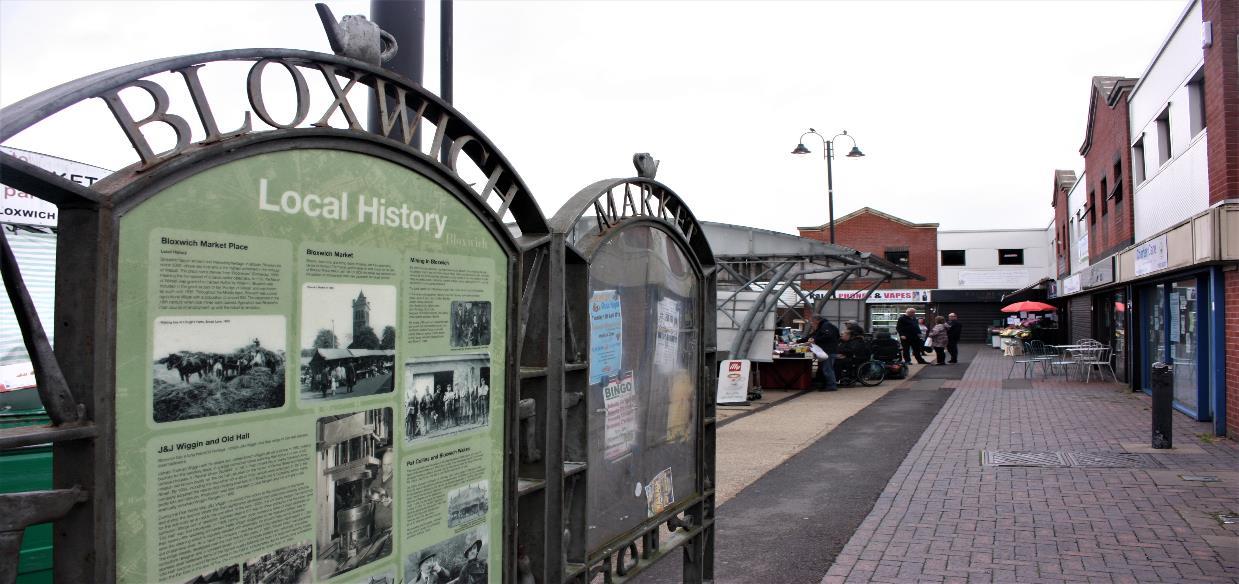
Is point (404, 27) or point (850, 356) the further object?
point (850, 356)

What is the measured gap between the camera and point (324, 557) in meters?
2.58

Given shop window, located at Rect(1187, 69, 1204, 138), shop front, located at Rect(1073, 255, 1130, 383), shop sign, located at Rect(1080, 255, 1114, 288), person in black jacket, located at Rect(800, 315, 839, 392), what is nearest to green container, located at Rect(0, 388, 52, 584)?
shop window, located at Rect(1187, 69, 1204, 138)

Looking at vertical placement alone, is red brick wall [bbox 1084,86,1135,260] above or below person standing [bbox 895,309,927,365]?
above

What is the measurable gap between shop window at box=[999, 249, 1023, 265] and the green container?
55.2 metres

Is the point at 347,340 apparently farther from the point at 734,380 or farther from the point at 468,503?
the point at 734,380

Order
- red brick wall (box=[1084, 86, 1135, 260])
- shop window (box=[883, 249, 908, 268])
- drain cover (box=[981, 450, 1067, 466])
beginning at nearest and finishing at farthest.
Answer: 1. drain cover (box=[981, 450, 1067, 466])
2. red brick wall (box=[1084, 86, 1135, 260])
3. shop window (box=[883, 249, 908, 268])

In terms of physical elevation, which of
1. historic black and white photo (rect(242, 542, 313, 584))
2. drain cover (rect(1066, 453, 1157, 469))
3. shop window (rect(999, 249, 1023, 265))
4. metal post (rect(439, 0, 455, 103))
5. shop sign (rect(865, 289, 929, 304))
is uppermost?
shop window (rect(999, 249, 1023, 265))

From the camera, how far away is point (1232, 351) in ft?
38.8

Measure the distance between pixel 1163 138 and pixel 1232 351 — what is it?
6134mm

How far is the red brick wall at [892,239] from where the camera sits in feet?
181

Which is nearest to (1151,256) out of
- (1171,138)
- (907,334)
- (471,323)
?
(1171,138)

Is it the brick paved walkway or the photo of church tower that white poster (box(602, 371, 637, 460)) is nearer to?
the photo of church tower

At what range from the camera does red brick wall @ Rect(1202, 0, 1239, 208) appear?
1178 cm

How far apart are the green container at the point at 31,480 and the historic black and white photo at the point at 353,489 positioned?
1624mm
